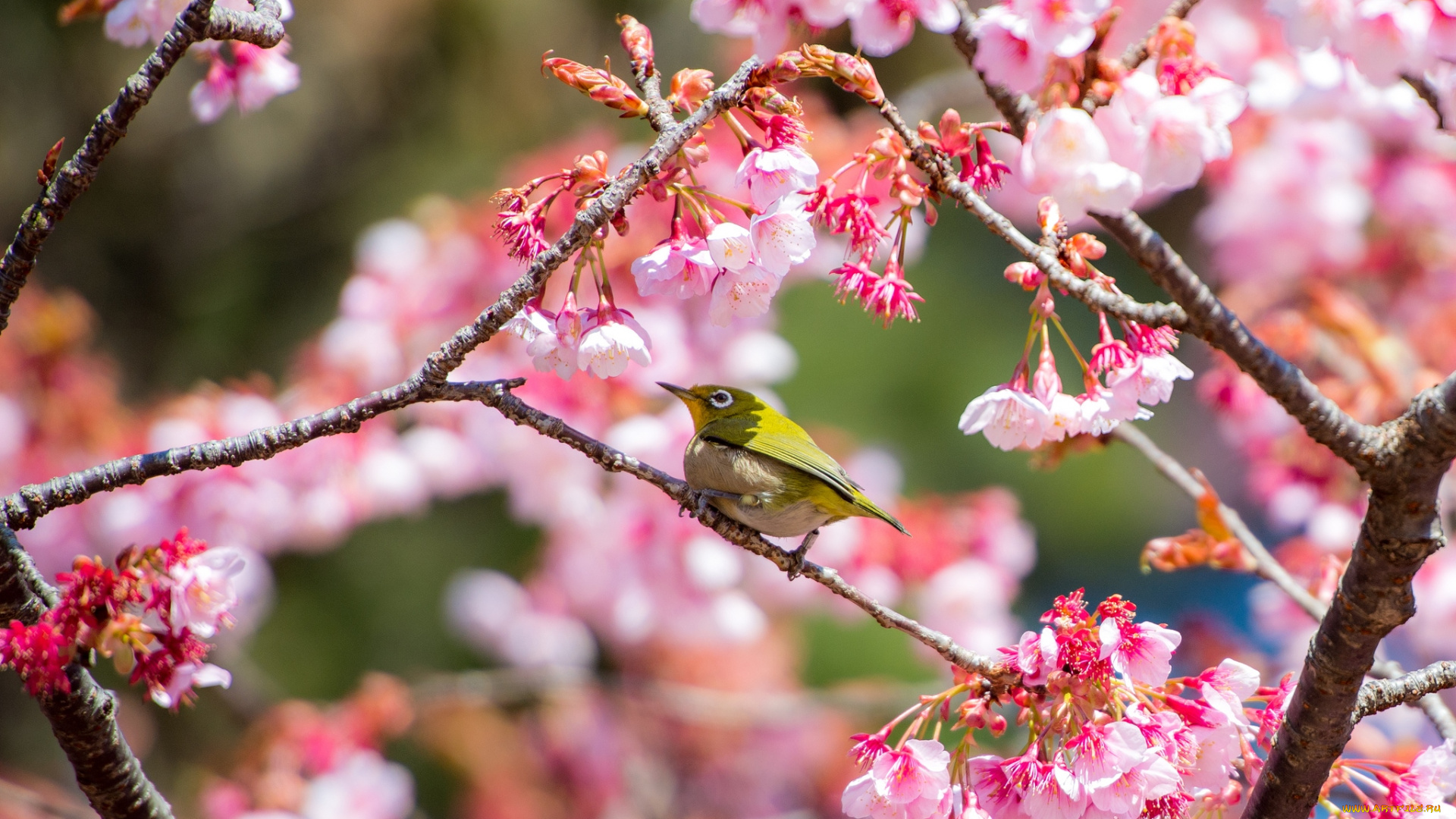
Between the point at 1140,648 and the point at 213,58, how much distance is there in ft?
4.97

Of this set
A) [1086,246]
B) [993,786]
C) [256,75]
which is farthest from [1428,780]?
[256,75]

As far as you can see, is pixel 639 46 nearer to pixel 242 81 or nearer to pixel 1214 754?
pixel 242 81

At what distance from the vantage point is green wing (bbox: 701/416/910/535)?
1.85m

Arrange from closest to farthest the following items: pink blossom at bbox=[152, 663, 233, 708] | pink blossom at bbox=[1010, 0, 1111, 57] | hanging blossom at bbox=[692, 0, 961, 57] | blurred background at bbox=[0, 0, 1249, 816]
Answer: pink blossom at bbox=[1010, 0, 1111, 57], hanging blossom at bbox=[692, 0, 961, 57], pink blossom at bbox=[152, 663, 233, 708], blurred background at bbox=[0, 0, 1249, 816]

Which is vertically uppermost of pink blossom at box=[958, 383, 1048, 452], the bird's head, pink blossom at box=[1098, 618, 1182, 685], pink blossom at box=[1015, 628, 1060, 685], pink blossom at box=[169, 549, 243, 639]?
the bird's head

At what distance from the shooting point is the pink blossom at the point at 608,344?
1.31 m

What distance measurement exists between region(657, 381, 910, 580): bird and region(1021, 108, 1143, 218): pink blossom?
90 cm

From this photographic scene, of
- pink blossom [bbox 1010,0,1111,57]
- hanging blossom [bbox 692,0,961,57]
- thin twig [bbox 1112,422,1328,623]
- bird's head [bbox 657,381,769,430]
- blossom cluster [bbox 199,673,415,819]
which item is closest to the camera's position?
pink blossom [bbox 1010,0,1111,57]

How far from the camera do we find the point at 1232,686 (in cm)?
121

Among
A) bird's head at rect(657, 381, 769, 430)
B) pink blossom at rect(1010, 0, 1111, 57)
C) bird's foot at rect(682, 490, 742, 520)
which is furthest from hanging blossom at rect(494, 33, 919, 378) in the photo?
bird's head at rect(657, 381, 769, 430)

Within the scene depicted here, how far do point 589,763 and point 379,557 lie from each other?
1.67m

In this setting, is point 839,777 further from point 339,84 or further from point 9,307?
point 339,84

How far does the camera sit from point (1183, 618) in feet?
8.39

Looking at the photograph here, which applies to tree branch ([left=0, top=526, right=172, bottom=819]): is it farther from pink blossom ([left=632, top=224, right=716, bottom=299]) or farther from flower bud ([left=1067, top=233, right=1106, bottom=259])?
flower bud ([left=1067, top=233, right=1106, bottom=259])
